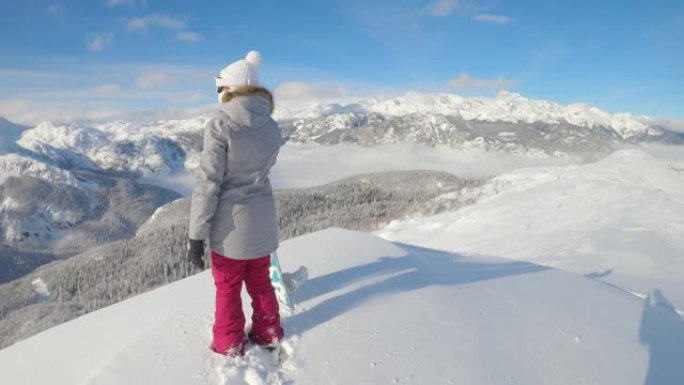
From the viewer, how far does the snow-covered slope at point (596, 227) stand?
1391 cm

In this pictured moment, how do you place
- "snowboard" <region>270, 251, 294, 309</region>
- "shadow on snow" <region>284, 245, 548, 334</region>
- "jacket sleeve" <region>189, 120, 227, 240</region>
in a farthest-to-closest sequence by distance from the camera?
"snowboard" <region>270, 251, 294, 309</region>, "shadow on snow" <region>284, 245, 548, 334</region>, "jacket sleeve" <region>189, 120, 227, 240</region>

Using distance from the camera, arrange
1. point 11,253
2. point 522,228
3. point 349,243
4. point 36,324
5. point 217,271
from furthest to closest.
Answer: point 11,253 → point 36,324 → point 522,228 → point 349,243 → point 217,271

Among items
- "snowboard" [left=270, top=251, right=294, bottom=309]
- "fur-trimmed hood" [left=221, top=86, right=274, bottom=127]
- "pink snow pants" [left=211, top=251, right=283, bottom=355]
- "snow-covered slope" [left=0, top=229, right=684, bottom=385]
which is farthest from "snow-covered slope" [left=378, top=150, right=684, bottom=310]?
"fur-trimmed hood" [left=221, top=86, right=274, bottom=127]

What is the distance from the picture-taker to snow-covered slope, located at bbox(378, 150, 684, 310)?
13.9 meters

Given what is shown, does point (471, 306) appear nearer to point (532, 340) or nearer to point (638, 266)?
point (532, 340)

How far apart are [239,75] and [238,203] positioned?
1.36 meters

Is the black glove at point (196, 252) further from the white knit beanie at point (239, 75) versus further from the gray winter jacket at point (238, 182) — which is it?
the white knit beanie at point (239, 75)

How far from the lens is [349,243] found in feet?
27.9

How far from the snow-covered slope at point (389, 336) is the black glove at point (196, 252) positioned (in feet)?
A: 3.10

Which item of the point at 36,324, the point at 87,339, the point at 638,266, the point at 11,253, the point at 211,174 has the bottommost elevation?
the point at 11,253

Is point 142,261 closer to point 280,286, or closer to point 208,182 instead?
point 280,286

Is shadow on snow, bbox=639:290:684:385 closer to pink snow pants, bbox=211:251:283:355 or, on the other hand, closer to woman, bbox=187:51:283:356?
pink snow pants, bbox=211:251:283:355

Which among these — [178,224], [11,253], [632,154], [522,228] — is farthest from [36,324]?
[11,253]

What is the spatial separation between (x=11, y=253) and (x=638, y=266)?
211985 millimetres
